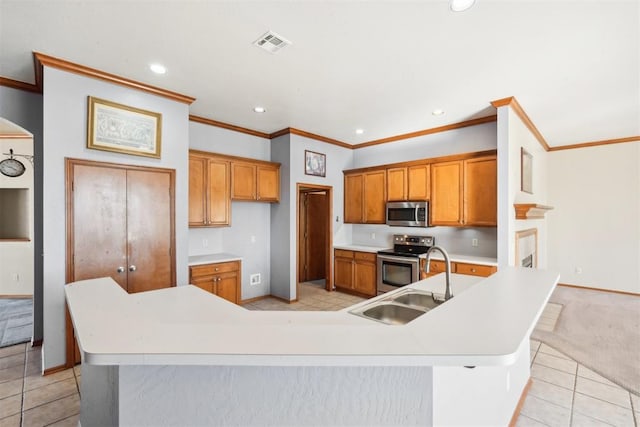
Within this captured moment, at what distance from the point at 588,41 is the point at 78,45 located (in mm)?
4115

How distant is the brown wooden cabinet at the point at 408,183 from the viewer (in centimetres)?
461

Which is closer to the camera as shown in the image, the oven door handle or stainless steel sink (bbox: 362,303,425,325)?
stainless steel sink (bbox: 362,303,425,325)

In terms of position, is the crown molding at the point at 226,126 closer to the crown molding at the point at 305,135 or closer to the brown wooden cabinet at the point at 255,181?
the crown molding at the point at 305,135

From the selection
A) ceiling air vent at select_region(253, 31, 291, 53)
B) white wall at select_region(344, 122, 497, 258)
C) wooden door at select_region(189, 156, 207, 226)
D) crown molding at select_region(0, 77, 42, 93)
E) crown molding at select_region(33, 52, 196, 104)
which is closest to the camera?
ceiling air vent at select_region(253, 31, 291, 53)

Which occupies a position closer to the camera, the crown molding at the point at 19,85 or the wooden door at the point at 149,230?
the crown molding at the point at 19,85

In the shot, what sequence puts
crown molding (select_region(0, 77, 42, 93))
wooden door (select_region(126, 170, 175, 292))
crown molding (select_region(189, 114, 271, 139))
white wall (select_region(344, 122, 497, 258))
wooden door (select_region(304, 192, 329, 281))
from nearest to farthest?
crown molding (select_region(0, 77, 42, 93))
wooden door (select_region(126, 170, 175, 292))
crown molding (select_region(189, 114, 271, 139))
white wall (select_region(344, 122, 497, 258))
wooden door (select_region(304, 192, 329, 281))

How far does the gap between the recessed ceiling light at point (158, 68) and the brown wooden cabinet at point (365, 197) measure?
3.57 m

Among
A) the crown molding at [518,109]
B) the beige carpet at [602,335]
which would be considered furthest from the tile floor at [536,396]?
the crown molding at [518,109]

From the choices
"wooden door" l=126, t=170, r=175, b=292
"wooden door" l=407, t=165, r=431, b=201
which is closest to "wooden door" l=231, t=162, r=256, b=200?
"wooden door" l=126, t=170, r=175, b=292

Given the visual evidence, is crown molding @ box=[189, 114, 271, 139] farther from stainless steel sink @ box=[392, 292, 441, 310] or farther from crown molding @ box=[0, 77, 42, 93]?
stainless steel sink @ box=[392, 292, 441, 310]

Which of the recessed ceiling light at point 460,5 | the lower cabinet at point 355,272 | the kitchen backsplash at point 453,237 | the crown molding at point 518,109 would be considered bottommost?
the lower cabinet at point 355,272

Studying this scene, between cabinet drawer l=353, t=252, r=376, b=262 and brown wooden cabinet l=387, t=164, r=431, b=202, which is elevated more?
brown wooden cabinet l=387, t=164, r=431, b=202

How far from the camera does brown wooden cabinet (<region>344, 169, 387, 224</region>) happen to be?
5.23 metres

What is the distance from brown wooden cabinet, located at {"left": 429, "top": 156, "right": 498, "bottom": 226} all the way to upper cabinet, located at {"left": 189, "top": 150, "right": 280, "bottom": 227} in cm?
256
